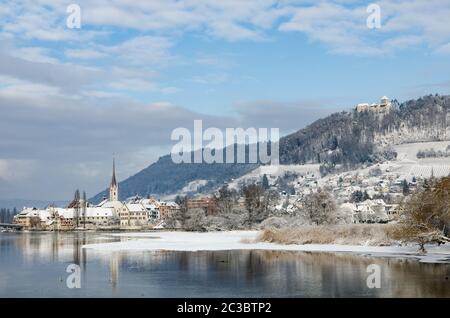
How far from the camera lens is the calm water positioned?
98.5 feet

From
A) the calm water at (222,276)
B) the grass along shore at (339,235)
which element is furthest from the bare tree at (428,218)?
the grass along shore at (339,235)

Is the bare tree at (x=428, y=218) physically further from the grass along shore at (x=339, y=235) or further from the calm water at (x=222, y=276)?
the grass along shore at (x=339, y=235)

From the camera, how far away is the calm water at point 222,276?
98.5 feet

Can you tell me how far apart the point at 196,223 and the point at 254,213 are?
16945 millimetres

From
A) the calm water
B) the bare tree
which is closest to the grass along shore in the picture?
the bare tree

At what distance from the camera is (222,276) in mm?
37375

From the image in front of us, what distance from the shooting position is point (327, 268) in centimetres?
4084

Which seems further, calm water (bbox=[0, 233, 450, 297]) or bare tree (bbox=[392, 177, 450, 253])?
bare tree (bbox=[392, 177, 450, 253])

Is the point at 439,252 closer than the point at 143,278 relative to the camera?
No

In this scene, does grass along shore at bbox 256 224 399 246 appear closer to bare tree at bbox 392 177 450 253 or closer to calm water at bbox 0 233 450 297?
bare tree at bbox 392 177 450 253
